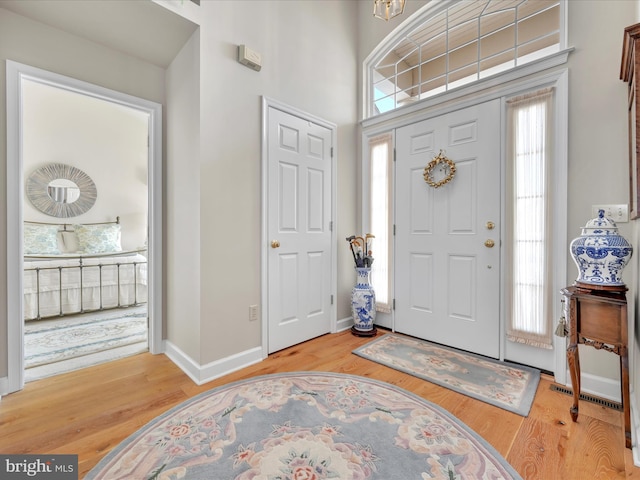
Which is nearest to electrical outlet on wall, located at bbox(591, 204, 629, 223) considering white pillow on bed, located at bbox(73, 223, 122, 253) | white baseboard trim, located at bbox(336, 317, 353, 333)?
white baseboard trim, located at bbox(336, 317, 353, 333)

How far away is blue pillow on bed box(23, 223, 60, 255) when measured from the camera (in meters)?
4.07

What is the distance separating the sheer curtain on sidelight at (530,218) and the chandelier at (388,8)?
1397mm

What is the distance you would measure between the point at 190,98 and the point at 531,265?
9.36 feet

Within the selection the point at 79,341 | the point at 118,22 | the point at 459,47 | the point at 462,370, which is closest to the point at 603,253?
the point at 462,370

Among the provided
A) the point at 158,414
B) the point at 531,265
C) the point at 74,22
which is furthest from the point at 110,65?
the point at 531,265

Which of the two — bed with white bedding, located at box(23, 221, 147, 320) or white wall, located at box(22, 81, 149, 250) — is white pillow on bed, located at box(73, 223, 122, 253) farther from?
white wall, located at box(22, 81, 149, 250)

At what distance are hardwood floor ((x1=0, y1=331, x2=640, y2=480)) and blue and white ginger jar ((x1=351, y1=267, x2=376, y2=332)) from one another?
57 cm

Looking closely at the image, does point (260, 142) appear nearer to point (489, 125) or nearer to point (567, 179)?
point (489, 125)

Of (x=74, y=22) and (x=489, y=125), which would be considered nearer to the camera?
(x=74, y=22)

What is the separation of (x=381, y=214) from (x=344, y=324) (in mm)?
1260

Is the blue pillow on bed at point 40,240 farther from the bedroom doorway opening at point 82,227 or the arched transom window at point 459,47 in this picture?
the arched transom window at point 459,47

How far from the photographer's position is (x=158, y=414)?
168 cm

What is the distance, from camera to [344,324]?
319 cm

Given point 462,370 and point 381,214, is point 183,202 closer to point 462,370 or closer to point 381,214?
A: point 381,214
